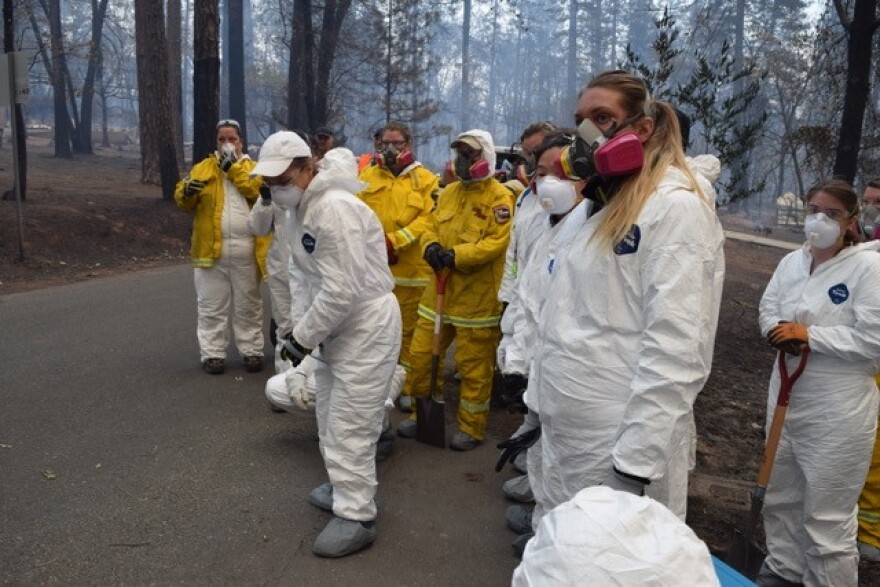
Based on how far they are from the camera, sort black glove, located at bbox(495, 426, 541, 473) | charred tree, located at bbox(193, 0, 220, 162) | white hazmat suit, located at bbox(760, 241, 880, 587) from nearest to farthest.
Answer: black glove, located at bbox(495, 426, 541, 473)
white hazmat suit, located at bbox(760, 241, 880, 587)
charred tree, located at bbox(193, 0, 220, 162)

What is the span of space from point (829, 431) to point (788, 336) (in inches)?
18.0

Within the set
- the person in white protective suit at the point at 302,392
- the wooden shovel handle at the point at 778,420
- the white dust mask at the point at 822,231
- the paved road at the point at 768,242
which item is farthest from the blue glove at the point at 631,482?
the paved road at the point at 768,242

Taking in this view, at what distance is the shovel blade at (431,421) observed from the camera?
16.4 ft

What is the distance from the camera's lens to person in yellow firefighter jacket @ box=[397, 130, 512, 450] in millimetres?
4992

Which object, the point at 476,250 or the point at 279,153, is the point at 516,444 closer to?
the point at 279,153

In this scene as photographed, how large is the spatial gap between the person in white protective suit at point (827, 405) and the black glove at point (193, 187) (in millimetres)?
4441

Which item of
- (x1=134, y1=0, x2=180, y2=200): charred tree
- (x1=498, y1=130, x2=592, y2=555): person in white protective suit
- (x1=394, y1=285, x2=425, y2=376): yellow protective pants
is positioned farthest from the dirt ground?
(x1=498, y1=130, x2=592, y2=555): person in white protective suit

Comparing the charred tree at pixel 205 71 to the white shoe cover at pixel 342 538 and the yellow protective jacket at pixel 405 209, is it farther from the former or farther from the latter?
the white shoe cover at pixel 342 538

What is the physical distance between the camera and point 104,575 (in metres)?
3.25

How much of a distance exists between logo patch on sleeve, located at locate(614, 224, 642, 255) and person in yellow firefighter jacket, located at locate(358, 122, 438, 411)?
3.30 meters

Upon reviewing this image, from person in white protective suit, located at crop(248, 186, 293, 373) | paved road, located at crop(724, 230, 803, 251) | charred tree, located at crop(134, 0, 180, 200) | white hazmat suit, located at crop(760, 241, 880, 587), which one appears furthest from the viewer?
paved road, located at crop(724, 230, 803, 251)

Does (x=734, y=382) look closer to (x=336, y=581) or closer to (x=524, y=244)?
(x=524, y=244)

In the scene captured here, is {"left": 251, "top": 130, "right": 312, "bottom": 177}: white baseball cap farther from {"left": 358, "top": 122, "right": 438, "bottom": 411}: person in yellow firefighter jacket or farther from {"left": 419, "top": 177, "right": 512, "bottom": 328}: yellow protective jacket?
{"left": 358, "top": 122, "right": 438, "bottom": 411}: person in yellow firefighter jacket

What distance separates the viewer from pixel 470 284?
16.6ft
